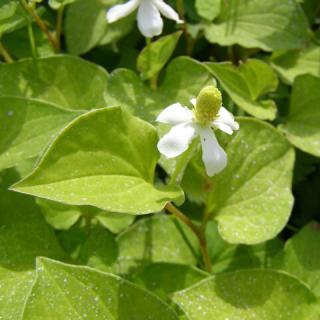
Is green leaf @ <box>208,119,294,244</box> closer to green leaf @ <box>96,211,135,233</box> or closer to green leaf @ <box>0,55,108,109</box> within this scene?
green leaf @ <box>96,211,135,233</box>

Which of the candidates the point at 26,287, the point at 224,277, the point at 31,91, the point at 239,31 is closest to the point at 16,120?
the point at 31,91

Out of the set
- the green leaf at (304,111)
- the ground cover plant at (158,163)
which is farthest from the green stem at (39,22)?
the green leaf at (304,111)

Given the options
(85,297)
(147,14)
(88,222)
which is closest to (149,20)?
(147,14)

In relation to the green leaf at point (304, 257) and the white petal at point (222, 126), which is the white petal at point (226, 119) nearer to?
the white petal at point (222, 126)

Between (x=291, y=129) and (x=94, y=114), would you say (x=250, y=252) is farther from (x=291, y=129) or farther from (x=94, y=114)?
(x=94, y=114)

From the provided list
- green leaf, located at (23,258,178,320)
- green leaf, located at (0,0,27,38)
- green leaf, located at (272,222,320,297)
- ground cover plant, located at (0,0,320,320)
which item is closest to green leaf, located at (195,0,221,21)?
ground cover plant, located at (0,0,320,320)

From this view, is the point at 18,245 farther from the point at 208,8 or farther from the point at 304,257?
the point at 208,8

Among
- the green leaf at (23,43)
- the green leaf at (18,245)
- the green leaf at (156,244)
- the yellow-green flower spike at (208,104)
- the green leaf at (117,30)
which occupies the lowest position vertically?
the green leaf at (156,244)
